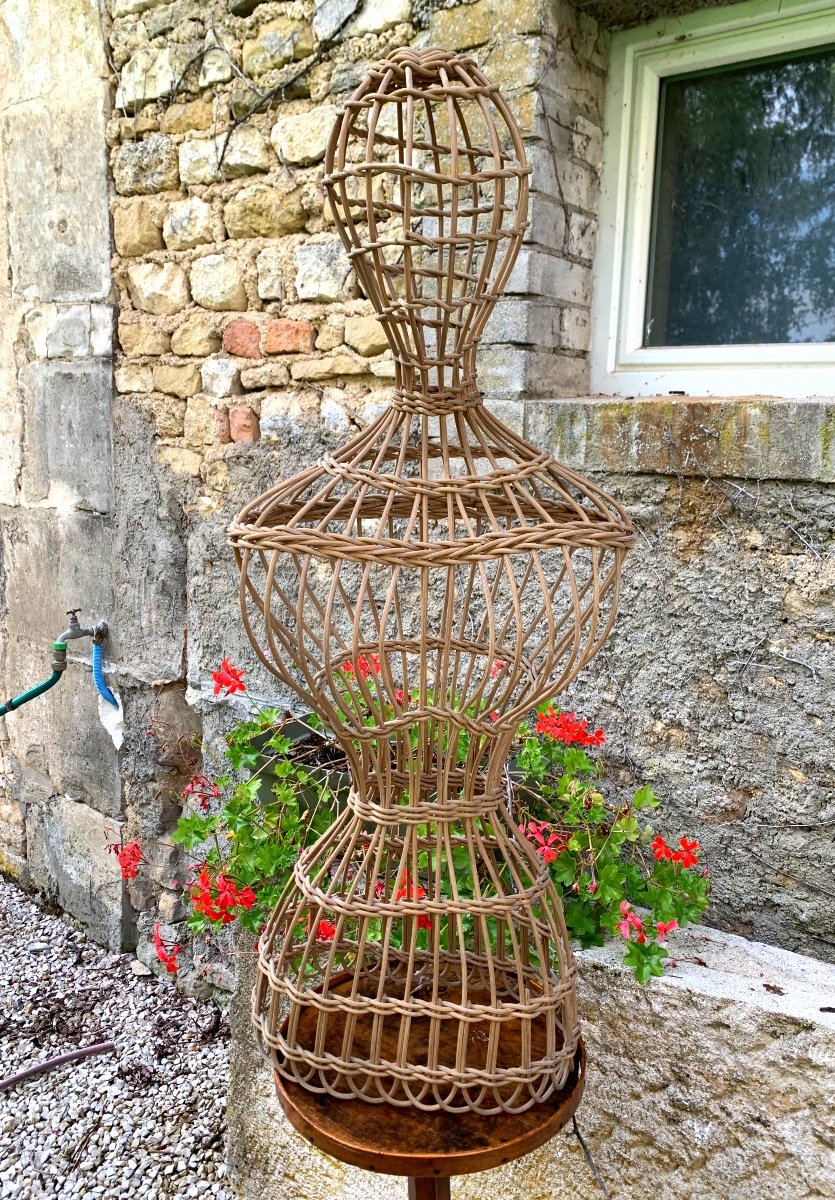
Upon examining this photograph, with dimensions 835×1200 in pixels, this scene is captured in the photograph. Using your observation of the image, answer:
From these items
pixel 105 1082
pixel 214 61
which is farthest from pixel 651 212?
pixel 105 1082

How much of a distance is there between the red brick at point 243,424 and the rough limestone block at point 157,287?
1.27 feet

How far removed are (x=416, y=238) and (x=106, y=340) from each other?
2149mm

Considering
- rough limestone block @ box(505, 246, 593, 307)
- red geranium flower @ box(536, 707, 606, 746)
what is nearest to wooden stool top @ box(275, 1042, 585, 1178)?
red geranium flower @ box(536, 707, 606, 746)

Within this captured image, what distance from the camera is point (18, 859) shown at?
388 cm

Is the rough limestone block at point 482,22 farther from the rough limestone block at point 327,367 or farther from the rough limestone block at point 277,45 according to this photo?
the rough limestone block at point 327,367

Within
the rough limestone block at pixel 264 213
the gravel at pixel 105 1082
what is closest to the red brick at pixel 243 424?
the rough limestone block at pixel 264 213

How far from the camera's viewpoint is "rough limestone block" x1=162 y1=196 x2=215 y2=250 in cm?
277

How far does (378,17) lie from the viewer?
2324 mm

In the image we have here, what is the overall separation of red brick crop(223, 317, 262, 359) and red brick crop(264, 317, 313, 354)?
0.14 ft

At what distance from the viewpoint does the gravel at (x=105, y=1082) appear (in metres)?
2.41

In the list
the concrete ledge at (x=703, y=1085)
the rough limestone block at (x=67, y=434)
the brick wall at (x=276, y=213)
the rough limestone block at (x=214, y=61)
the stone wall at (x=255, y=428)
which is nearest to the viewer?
the concrete ledge at (x=703, y=1085)

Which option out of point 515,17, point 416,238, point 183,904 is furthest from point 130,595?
point 416,238

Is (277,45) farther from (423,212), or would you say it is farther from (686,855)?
(686,855)

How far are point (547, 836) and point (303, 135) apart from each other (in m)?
1.88
